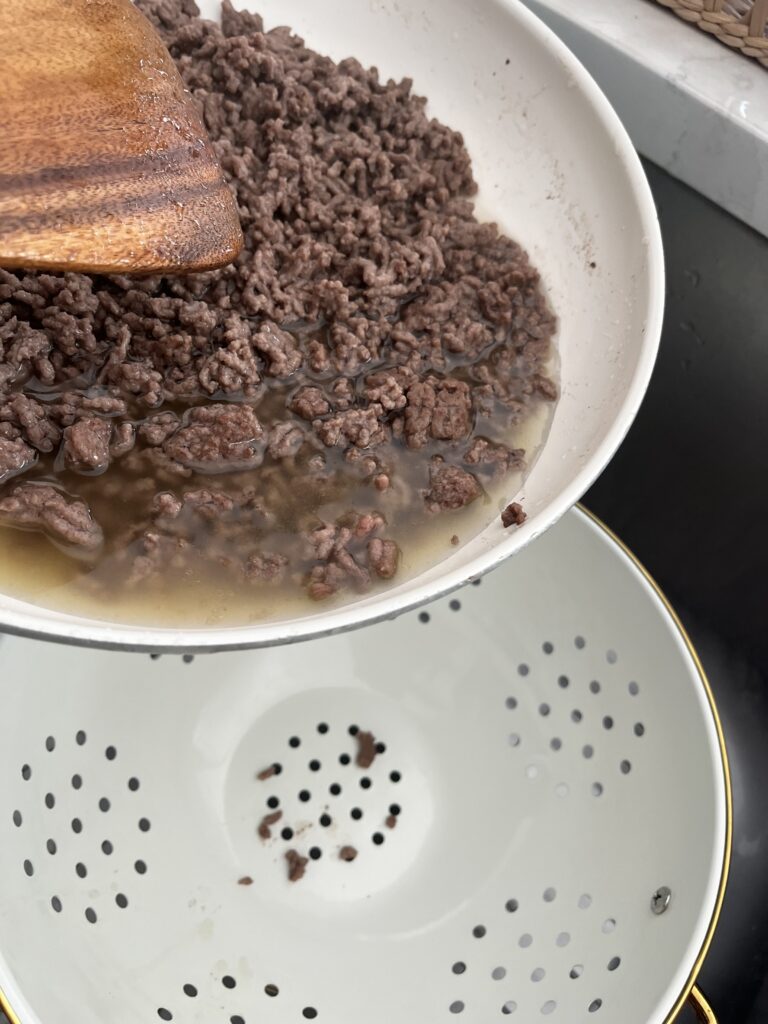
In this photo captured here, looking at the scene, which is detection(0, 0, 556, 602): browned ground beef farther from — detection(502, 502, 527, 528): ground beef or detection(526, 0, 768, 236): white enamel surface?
detection(526, 0, 768, 236): white enamel surface

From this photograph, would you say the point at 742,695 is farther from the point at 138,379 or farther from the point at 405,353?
the point at 138,379

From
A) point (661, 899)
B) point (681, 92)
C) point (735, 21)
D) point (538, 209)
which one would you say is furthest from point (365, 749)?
point (735, 21)

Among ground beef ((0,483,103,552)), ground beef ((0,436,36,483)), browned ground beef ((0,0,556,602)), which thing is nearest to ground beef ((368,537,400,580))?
browned ground beef ((0,0,556,602))

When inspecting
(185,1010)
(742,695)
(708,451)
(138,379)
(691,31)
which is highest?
(691,31)

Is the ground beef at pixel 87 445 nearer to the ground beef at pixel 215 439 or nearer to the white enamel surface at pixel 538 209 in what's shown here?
the ground beef at pixel 215 439

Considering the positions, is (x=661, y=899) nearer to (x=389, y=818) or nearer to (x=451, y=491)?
(x=389, y=818)

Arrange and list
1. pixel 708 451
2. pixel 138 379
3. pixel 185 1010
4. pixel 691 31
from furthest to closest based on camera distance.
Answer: pixel 708 451 < pixel 691 31 < pixel 185 1010 < pixel 138 379

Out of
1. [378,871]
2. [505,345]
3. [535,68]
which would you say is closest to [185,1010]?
[378,871]
